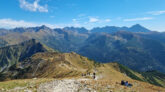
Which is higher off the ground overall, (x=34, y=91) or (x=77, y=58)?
(x=34, y=91)

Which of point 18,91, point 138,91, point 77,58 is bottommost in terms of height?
point 77,58

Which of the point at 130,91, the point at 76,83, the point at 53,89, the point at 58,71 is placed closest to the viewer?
the point at 53,89

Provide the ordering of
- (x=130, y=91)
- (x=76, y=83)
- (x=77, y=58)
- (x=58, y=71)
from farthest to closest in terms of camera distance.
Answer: (x=77, y=58) < (x=58, y=71) < (x=76, y=83) < (x=130, y=91)

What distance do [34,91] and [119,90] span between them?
21.7 meters

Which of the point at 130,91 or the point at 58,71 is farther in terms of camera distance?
the point at 58,71

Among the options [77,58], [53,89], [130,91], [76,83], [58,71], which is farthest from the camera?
[77,58]

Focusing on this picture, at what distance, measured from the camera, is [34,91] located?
3484 centimetres

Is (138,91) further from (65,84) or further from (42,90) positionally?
(42,90)

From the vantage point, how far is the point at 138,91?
131 feet

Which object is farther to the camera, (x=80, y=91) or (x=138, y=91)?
(x=138, y=91)

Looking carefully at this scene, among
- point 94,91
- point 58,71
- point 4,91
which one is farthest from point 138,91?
point 58,71

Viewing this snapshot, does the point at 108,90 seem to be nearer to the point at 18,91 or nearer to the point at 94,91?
the point at 94,91

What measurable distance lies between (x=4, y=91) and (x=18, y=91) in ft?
10.1

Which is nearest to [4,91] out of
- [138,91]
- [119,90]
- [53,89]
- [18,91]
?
[18,91]
